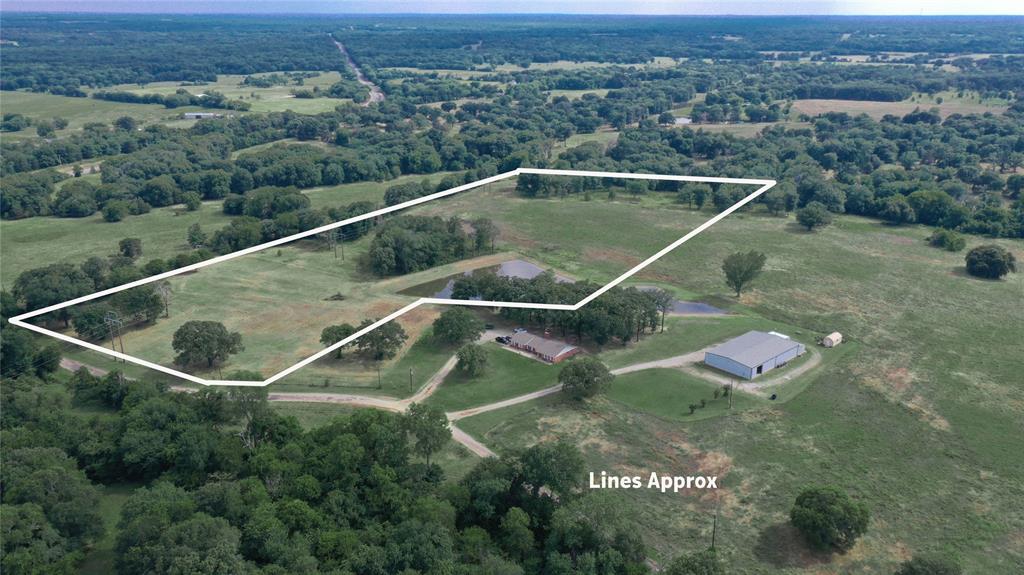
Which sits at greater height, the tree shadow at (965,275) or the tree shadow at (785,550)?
the tree shadow at (785,550)

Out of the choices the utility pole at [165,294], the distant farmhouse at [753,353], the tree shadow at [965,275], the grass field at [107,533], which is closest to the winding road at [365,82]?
the tree shadow at [965,275]

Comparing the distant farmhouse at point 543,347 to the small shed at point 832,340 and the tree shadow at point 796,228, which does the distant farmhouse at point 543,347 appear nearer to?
the small shed at point 832,340

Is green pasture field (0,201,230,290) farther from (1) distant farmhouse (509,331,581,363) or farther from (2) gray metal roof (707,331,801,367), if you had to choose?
(2) gray metal roof (707,331,801,367)

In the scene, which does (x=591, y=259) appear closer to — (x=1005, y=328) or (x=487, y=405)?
(x=487, y=405)

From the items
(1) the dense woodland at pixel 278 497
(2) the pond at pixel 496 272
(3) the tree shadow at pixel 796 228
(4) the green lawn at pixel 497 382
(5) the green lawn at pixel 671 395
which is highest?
(2) the pond at pixel 496 272

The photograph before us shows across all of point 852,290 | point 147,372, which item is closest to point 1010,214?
point 852,290

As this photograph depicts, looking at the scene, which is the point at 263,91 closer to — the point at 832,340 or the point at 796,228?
the point at 796,228
